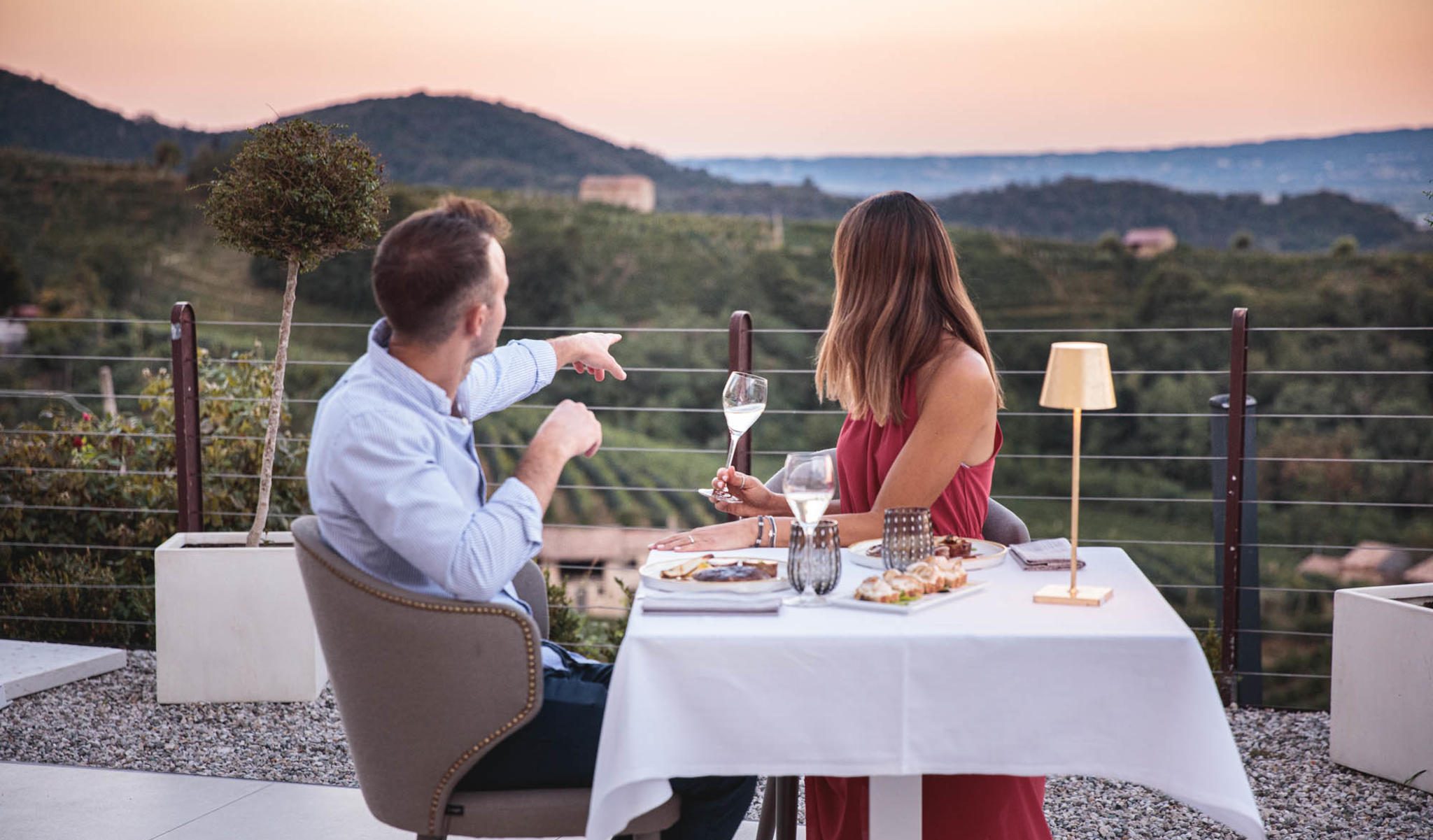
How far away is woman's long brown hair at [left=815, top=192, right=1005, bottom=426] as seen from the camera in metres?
2.44

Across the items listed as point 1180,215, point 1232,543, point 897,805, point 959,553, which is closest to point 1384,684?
point 1232,543

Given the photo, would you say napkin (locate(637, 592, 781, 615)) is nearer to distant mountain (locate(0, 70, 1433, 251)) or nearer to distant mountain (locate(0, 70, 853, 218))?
distant mountain (locate(0, 70, 853, 218))

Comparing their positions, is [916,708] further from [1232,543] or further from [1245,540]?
[1245,540]

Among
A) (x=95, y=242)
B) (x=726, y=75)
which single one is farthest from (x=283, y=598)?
(x=95, y=242)

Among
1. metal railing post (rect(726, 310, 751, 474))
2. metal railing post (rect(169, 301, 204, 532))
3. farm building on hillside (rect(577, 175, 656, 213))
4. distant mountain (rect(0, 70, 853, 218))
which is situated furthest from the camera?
farm building on hillside (rect(577, 175, 656, 213))

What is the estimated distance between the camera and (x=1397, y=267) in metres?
15.9

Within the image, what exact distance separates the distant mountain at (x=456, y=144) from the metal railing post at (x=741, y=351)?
8980 mm

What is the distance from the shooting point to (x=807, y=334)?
17312mm

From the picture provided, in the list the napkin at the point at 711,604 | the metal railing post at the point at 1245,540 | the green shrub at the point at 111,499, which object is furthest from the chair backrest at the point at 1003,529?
the green shrub at the point at 111,499

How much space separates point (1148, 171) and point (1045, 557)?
14739 mm

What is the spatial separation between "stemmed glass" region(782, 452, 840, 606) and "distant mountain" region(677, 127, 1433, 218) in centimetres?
1317

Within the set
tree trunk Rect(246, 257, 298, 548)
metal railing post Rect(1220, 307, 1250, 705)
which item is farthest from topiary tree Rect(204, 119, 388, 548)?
metal railing post Rect(1220, 307, 1250, 705)

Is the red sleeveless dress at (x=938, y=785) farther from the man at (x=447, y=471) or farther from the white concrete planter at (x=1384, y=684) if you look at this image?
the white concrete planter at (x=1384, y=684)

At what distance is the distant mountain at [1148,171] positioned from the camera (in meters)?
13.5
